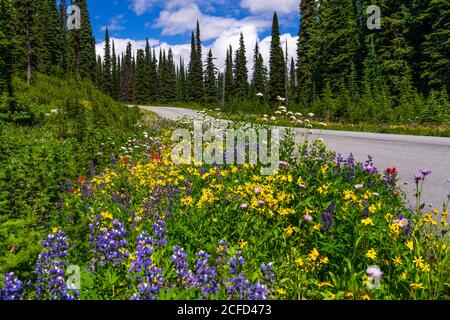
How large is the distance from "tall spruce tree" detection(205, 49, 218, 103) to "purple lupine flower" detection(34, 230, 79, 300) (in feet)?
238

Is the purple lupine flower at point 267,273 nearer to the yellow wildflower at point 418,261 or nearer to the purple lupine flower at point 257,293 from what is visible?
the purple lupine flower at point 257,293

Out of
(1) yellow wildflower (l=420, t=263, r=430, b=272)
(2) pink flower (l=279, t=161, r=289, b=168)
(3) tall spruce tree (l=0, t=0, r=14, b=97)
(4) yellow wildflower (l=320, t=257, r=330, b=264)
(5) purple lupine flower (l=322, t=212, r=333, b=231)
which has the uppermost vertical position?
(3) tall spruce tree (l=0, t=0, r=14, b=97)

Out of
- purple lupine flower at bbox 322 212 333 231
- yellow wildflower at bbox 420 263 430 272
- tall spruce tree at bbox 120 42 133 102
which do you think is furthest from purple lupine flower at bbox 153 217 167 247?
tall spruce tree at bbox 120 42 133 102

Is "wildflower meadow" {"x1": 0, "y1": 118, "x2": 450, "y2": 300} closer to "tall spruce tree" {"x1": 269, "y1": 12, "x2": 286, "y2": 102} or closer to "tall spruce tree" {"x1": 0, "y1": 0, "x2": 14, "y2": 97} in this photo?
"tall spruce tree" {"x1": 0, "y1": 0, "x2": 14, "y2": 97}

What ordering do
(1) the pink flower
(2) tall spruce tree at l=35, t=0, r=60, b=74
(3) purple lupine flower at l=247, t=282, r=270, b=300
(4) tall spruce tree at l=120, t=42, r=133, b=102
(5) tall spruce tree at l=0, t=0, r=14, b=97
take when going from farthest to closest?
1. (4) tall spruce tree at l=120, t=42, r=133, b=102
2. (2) tall spruce tree at l=35, t=0, r=60, b=74
3. (5) tall spruce tree at l=0, t=0, r=14, b=97
4. (1) the pink flower
5. (3) purple lupine flower at l=247, t=282, r=270, b=300

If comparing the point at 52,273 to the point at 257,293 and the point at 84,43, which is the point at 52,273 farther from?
the point at 84,43

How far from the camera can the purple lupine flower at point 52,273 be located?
264 centimetres

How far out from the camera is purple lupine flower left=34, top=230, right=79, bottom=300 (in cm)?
264

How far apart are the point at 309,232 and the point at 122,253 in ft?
6.42

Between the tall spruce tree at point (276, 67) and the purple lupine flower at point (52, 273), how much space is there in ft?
182

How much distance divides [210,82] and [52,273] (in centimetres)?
7497

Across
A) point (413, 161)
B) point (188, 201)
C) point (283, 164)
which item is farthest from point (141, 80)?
point (188, 201)

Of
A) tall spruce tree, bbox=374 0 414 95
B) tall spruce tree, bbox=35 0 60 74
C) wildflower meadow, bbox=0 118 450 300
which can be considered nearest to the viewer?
wildflower meadow, bbox=0 118 450 300
